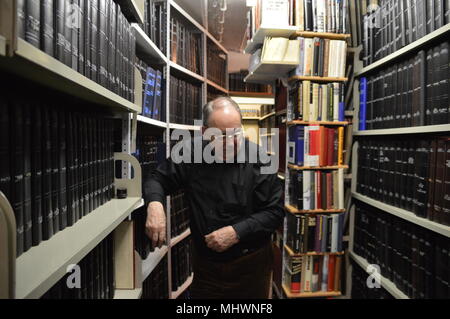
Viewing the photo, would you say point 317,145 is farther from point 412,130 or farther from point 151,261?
point 151,261

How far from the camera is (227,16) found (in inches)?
102

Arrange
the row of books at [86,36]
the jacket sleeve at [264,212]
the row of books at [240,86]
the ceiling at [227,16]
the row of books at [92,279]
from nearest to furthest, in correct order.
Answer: the row of books at [86,36] → the row of books at [92,279] → the jacket sleeve at [264,212] → the ceiling at [227,16] → the row of books at [240,86]

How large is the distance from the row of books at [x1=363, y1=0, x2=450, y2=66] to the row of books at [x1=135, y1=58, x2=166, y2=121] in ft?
4.30

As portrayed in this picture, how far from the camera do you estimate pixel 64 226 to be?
669 mm

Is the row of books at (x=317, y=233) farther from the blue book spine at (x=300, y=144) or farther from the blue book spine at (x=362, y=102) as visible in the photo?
the blue book spine at (x=362, y=102)

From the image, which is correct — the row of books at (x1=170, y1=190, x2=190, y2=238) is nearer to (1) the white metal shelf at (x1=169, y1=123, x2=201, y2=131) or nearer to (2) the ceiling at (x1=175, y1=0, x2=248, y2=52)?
(1) the white metal shelf at (x1=169, y1=123, x2=201, y2=131)

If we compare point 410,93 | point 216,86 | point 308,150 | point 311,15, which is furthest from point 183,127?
point 410,93

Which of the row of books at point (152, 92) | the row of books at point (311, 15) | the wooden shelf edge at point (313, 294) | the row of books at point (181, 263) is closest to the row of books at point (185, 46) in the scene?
the row of books at point (152, 92)

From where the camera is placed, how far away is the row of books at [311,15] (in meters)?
1.67

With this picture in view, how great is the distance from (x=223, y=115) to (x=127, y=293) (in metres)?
0.85

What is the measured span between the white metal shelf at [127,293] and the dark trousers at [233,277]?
0.43 meters

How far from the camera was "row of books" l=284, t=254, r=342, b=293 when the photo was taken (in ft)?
5.92

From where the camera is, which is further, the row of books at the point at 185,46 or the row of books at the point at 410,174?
the row of books at the point at 185,46

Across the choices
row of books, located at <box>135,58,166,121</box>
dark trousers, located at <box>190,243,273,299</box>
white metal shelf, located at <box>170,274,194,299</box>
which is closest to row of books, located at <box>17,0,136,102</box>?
row of books, located at <box>135,58,166,121</box>
